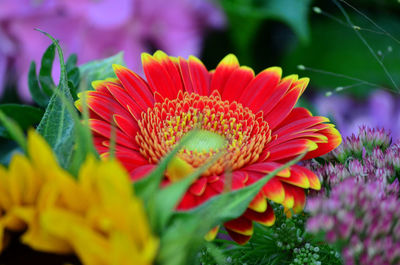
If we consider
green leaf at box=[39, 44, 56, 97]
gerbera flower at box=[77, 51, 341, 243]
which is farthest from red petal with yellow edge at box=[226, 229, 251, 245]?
green leaf at box=[39, 44, 56, 97]

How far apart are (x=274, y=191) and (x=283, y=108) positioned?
71mm

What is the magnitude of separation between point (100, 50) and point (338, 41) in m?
0.27

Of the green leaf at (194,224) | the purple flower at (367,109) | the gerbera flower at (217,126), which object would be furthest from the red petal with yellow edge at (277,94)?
the purple flower at (367,109)

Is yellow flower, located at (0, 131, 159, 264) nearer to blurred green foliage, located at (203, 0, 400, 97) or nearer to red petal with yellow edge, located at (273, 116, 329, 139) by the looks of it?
red petal with yellow edge, located at (273, 116, 329, 139)

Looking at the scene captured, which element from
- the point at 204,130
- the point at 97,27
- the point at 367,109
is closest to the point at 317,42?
the point at 367,109

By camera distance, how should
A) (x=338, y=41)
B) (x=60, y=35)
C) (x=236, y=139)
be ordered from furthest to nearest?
(x=338, y=41), (x=60, y=35), (x=236, y=139)

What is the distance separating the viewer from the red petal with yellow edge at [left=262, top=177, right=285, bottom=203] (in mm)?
221

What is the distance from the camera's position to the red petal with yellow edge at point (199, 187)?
0.22 metres

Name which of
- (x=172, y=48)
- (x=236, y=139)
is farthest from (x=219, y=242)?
(x=172, y=48)

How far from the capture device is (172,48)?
522 millimetres

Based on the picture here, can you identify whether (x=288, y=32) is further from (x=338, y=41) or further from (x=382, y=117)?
(x=382, y=117)

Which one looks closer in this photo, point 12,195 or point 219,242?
point 12,195

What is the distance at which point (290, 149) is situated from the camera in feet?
0.82

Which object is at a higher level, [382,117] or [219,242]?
[382,117]
